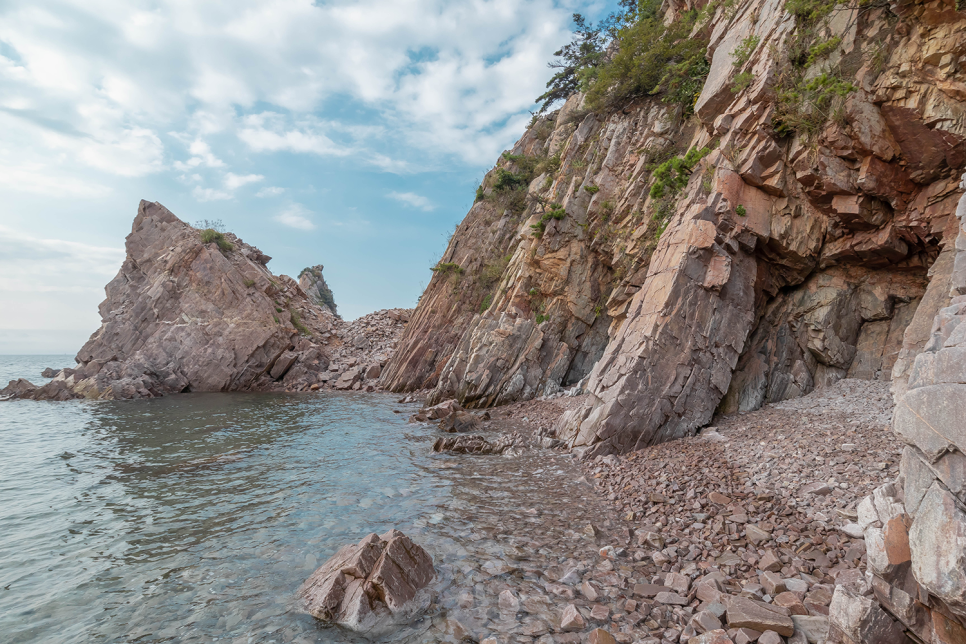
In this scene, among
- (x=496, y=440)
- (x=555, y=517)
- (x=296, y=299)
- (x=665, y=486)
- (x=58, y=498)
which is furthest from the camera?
(x=296, y=299)

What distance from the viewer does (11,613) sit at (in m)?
5.46

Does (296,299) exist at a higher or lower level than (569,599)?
higher

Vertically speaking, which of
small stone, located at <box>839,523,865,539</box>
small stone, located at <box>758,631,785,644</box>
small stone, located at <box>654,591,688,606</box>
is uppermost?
small stone, located at <box>839,523,865,539</box>

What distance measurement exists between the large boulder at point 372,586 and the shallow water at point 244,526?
0.19 meters

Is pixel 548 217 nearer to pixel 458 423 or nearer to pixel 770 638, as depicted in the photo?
pixel 458 423

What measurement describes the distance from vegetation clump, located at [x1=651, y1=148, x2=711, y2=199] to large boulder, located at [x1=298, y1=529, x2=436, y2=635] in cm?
1557

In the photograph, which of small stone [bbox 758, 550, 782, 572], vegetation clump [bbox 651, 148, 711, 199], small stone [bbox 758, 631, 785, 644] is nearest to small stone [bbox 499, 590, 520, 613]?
small stone [bbox 758, 631, 785, 644]

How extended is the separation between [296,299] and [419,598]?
43.7 meters

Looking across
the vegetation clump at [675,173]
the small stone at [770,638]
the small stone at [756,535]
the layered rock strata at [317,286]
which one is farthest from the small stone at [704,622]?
the layered rock strata at [317,286]

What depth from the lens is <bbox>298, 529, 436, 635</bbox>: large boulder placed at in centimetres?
513

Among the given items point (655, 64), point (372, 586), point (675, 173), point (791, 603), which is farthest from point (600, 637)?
point (655, 64)

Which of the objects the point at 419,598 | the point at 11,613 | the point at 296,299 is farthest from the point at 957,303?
the point at 296,299

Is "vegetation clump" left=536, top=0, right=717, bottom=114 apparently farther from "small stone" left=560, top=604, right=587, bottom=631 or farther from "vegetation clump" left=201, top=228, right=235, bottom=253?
"vegetation clump" left=201, top=228, right=235, bottom=253

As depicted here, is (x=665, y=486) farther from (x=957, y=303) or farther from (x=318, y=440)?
(x=318, y=440)
